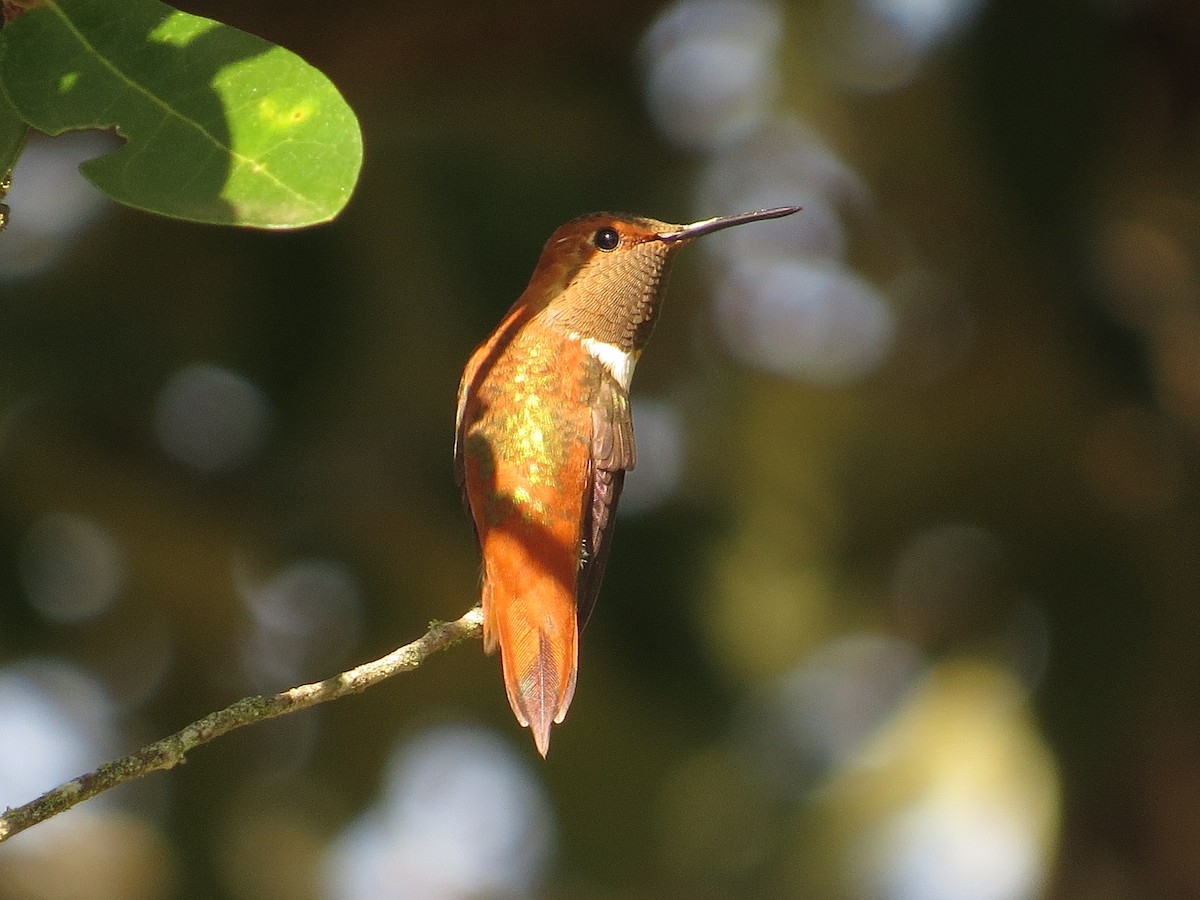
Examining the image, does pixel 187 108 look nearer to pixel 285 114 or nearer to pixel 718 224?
pixel 285 114

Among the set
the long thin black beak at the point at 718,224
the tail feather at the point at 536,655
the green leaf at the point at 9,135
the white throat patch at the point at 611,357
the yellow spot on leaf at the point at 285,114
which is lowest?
the tail feather at the point at 536,655

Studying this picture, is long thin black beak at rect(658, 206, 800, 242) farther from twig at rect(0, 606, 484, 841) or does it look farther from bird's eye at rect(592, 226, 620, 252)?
twig at rect(0, 606, 484, 841)

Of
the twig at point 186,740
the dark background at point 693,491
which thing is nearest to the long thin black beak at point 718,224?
the twig at point 186,740

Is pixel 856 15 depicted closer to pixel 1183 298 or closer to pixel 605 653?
pixel 1183 298

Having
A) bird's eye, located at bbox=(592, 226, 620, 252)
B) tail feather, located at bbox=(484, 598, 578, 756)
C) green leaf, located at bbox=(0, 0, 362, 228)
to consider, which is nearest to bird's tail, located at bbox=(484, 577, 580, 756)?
tail feather, located at bbox=(484, 598, 578, 756)

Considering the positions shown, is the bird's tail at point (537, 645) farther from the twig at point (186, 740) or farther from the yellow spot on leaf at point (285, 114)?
the yellow spot on leaf at point (285, 114)

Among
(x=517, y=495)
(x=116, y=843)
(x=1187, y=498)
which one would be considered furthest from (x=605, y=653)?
(x=517, y=495)
